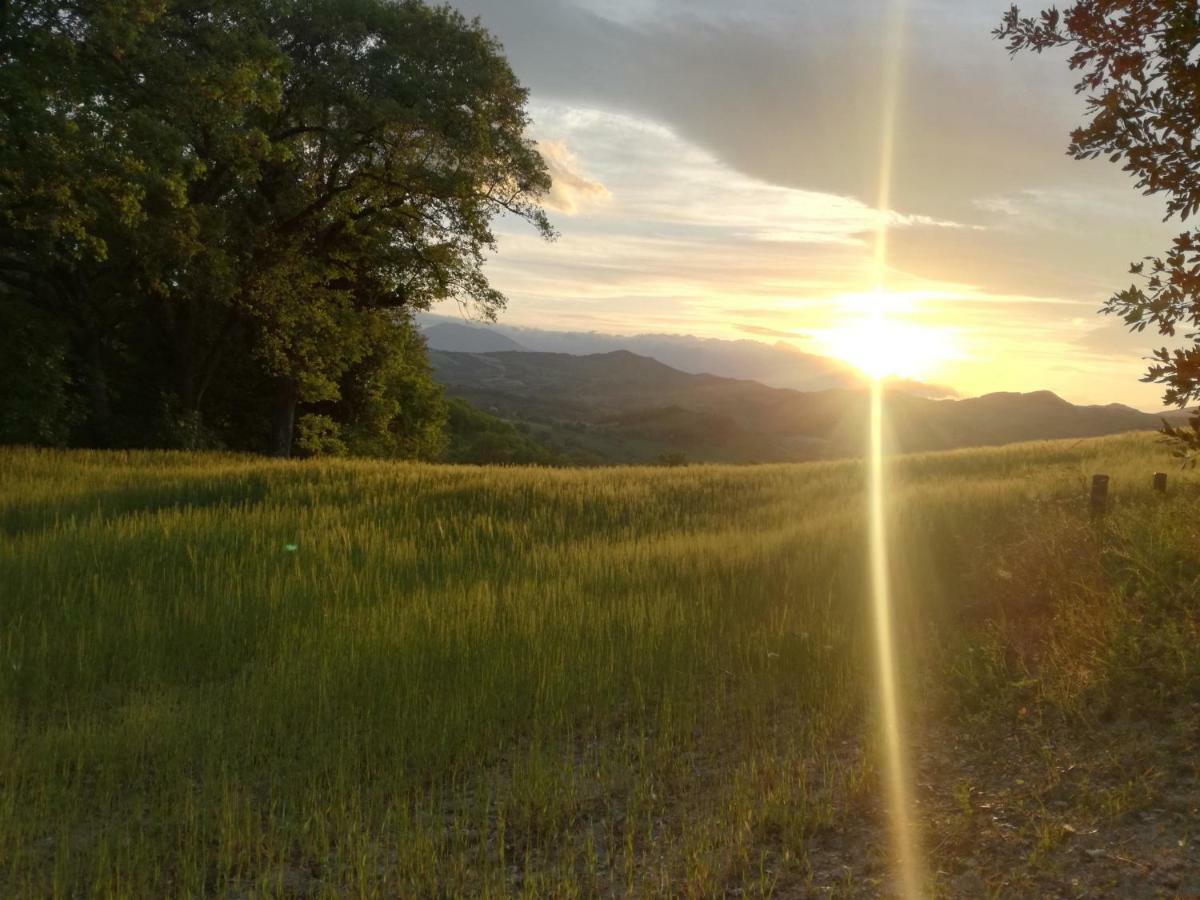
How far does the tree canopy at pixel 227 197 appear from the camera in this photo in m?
15.9

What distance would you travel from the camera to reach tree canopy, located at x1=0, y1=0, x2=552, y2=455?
52.2 ft

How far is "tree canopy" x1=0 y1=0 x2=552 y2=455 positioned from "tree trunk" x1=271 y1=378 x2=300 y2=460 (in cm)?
8

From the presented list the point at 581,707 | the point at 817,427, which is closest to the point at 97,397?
the point at 581,707

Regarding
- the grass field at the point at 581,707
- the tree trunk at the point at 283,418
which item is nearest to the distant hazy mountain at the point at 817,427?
the tree trunk at the point at 283,418

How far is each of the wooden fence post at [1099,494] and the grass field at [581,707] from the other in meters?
0.37

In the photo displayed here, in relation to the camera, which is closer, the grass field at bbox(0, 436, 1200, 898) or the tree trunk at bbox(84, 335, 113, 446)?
the grass field at bbox(0, 436, 1200, 898)

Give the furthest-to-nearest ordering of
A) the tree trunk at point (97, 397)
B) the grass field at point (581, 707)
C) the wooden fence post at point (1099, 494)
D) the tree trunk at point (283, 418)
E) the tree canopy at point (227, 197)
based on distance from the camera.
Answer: the tree trunk at point (283, 418) → the tree trunk at point (97, 397) → the tree canopy at point (227, 197) → the wooden fence post at point (1099, 494) → the grass field at point (581, 707)

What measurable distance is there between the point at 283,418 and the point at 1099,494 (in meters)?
24.4

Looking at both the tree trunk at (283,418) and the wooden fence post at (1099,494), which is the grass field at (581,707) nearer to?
the wooden fence post at (1099,494)

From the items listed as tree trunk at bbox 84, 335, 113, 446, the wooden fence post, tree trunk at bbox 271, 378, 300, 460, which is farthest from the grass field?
tree trunk at bbox 271, 378, 300, 460

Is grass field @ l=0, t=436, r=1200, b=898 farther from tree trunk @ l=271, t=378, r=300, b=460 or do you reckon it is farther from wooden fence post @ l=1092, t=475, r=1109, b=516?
tree trunk @ l=271, t=378, r=300, b=460

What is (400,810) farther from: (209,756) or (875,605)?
(875,605)

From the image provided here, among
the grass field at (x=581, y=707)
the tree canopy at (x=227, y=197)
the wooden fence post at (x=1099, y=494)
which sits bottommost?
the grass field at (x=581, y=707)

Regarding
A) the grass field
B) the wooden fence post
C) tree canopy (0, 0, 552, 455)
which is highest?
tree canopy (0, 0, 552, 455)
